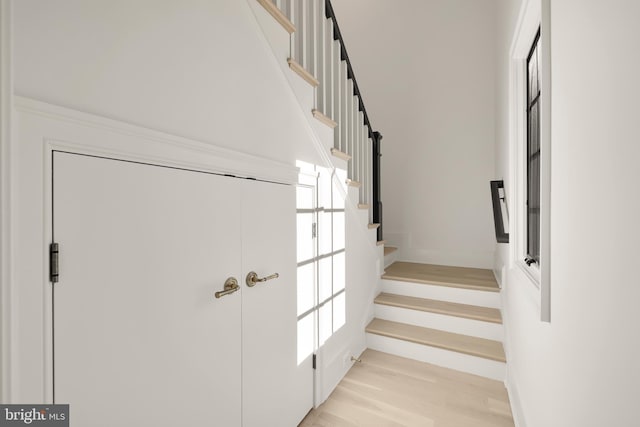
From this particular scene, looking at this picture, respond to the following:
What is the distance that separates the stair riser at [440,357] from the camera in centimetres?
214

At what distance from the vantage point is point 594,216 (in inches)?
26.0

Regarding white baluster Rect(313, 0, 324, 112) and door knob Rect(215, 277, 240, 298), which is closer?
door knob Rect(215, 277, 240, 298)

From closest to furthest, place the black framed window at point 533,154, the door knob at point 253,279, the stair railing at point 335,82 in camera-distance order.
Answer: the door knob at point 253,279 → the black framed window at point 533,154 → the stair railing at point 335,82

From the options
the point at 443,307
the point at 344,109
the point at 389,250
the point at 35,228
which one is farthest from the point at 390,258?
the point at 35,228

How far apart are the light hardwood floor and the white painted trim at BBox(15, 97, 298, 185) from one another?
5.04ft

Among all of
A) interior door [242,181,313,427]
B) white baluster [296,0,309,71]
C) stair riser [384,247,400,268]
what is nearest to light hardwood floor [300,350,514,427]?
interior door [242,181,313,427]

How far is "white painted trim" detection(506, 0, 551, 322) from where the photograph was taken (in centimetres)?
99

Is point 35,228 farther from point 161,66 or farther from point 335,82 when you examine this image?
point 335,82

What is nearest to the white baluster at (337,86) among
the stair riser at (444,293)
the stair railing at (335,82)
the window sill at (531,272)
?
the stair railing at (335,82)

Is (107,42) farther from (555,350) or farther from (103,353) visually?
(555,350)

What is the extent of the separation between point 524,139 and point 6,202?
7.27 ft

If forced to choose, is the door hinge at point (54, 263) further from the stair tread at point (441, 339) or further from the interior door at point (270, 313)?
the stair tread at point (441, 339)

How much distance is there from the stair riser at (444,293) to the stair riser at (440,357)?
57 centimetres

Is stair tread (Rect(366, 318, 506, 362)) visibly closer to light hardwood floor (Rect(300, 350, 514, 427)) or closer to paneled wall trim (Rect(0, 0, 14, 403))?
light hardwood floor (Rect(300, 350, 514, 427))
